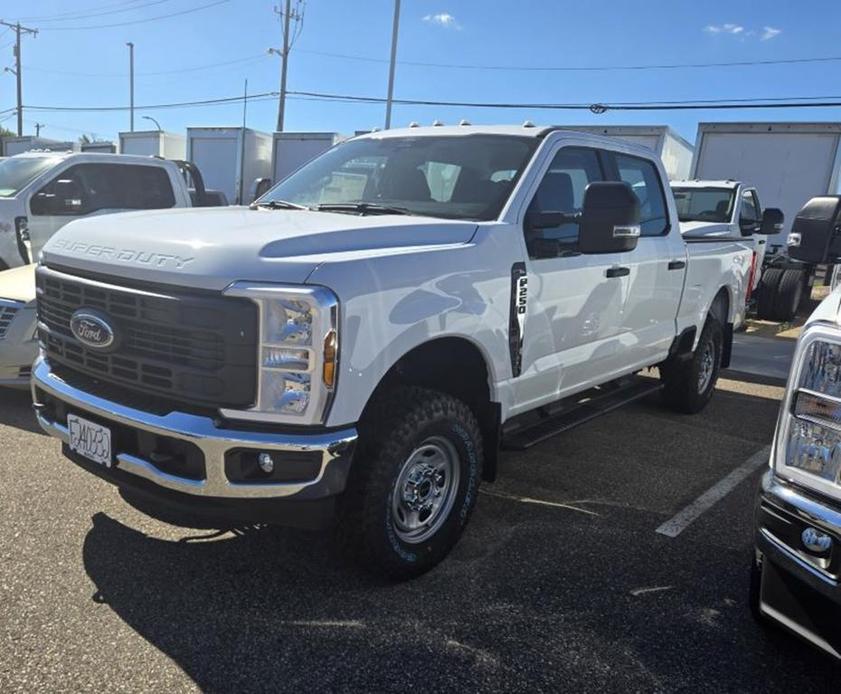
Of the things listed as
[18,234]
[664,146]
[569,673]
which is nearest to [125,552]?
[569,673]

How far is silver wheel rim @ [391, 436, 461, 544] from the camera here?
314 cm

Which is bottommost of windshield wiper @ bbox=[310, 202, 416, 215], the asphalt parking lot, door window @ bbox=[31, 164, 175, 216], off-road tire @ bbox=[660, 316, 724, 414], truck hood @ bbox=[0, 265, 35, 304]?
the asphalt parking lot

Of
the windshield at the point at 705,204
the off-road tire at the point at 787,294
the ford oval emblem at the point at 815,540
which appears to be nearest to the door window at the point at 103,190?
the windshield at the point at 705,204

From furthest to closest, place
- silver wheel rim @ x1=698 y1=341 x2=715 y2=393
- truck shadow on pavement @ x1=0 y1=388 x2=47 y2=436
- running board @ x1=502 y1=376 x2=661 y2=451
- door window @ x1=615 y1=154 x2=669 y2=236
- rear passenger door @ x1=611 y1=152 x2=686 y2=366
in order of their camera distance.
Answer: silver wheel rim @ x1=698 y1=341 x2=715 y2=393 < truck shadow on pavement @ x1=0 y1=388 x2=47 y2=436 < door window @ x1=615 y1=154 x2=669 y2=236 < rear passenger door @ x1=611 y1=152 x2=686 y2=366 < running board @ x1=502 y1=376 x2=661 y2=451

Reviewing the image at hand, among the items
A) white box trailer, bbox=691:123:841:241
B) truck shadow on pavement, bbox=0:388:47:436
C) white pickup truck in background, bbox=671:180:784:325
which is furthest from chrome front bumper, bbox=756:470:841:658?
white box trailer, bbox=691:123:841:241

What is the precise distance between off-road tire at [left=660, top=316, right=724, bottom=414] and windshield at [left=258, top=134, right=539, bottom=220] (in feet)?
8.79

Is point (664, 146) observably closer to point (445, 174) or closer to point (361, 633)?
point (445, 174)

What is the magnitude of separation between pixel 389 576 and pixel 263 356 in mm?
1163

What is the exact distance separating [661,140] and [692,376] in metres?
9.00

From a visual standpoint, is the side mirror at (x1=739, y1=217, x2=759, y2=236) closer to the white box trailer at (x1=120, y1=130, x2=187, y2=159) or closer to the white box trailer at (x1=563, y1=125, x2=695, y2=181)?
the white box trailer at (x1=563, y1=125, x2=695, y2=181)

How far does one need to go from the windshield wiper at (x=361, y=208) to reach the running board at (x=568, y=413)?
1.24 metres

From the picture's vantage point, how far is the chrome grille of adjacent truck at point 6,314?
5180mm

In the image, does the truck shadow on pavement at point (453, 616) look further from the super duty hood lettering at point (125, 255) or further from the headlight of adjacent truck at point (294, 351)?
the super duty hood lettering at point (125, 255)

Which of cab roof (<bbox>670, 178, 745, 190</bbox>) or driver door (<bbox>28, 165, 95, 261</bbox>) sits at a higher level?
cab roof (<bbox>670, 178, 745, 190</bbox>)
